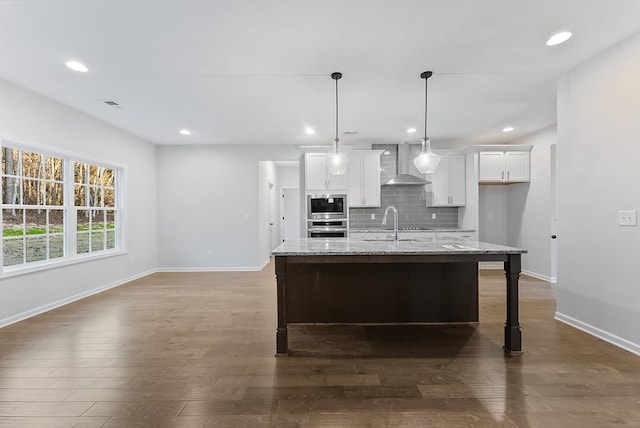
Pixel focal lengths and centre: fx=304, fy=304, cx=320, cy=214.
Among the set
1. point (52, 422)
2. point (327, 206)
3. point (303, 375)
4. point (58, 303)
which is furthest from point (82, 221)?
point (303, 375)

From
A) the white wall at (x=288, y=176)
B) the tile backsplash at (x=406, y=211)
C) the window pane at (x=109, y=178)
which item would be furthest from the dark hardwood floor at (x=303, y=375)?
the white wall at (x=288, y=176)

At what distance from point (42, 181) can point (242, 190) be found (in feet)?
10.1

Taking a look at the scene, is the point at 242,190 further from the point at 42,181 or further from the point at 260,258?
the point at 42,181

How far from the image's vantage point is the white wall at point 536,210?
5176mm

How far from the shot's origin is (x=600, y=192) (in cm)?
282

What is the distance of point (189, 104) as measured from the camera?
397cm

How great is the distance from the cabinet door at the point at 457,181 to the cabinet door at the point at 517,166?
0.72m

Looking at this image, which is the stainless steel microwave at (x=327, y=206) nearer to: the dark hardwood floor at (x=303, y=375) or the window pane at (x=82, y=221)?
the dark hardwood floor at (x=303, y=375)

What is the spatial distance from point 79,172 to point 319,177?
376cm

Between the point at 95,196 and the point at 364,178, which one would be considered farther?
the point at 364,178

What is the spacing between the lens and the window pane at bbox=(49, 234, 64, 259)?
3.92m

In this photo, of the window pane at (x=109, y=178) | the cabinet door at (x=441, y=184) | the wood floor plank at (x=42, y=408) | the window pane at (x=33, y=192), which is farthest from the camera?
the cabinet door at (x=441, y=184)

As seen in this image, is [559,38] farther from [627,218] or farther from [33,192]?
[33,192]

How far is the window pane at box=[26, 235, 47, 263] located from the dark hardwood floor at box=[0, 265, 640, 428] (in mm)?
785
